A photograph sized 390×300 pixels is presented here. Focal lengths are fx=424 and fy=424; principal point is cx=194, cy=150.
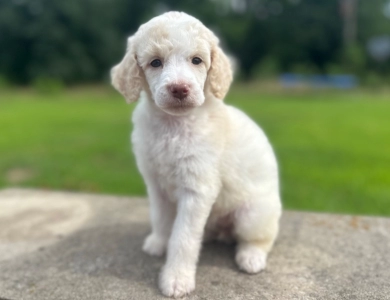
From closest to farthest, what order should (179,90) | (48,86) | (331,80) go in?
(179,90) < (48,86) < (331,80)

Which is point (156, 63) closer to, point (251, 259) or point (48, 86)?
point (251, 259)

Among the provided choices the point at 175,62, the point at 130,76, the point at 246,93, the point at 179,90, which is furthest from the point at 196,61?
the point at 246,93

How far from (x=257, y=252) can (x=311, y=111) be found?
12.5m

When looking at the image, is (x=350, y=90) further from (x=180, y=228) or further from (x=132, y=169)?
(x=180, y=228)

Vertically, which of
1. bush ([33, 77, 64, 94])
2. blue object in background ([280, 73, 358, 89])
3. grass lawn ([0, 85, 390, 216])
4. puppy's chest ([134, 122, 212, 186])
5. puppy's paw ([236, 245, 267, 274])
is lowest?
bush ([33, 77, 64, 94])

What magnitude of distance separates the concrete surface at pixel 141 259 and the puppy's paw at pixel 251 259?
0.05 metres

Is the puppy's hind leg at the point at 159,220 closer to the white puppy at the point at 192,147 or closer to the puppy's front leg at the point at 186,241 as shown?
the white puppy at the point at 192,147

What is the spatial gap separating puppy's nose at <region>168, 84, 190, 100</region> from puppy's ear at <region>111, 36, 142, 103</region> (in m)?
0.41

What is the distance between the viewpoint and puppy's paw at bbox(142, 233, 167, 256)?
11.3ft

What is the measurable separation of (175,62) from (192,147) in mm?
589

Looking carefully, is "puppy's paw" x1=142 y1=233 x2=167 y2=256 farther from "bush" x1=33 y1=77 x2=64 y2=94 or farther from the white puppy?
"bush" x1=33 y1=77 x2=64 y2=94

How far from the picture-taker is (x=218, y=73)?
2.94 metres

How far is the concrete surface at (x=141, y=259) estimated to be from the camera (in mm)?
2912

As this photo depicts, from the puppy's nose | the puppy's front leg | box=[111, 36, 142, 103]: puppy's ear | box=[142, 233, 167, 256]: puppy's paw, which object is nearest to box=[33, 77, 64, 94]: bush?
box=[142, 233, 167, 256]: puppy's paw
